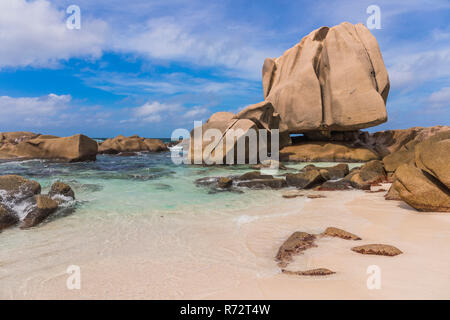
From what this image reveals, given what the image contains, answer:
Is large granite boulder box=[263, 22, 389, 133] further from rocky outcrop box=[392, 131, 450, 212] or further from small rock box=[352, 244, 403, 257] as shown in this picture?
small rock box=[352, 244, 403, 257]

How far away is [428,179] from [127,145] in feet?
94.4

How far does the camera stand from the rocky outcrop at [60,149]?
18.3 m

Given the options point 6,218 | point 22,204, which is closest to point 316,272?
point 6,218

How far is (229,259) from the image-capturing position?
3.62 metres

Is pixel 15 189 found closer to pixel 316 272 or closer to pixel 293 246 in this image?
pixel 293 246

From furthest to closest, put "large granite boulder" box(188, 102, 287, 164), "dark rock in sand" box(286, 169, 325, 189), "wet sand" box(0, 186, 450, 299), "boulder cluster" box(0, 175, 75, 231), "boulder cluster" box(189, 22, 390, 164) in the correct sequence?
"boulder cluster" box(189, 22, 390, 164) < "large granite boulder" box(188, 102, 287, 164) < "dark rock in sand" box(286, 169, 325, 189) < "boulder cluster" box(0, 175, 75, 231) < "wet sand" box(0, 186, 450, 299)

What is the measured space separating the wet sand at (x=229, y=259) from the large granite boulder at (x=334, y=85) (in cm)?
1566

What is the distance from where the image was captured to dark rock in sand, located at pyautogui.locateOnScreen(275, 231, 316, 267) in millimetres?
3531

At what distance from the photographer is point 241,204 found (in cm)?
707

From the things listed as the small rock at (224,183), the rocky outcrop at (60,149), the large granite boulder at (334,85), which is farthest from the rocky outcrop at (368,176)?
the rocky outcrop at (60,149)

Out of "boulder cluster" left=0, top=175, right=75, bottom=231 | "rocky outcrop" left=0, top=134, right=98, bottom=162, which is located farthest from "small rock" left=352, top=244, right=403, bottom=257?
"rocky outcrop" left=0, top=134, right=98, bottom=162

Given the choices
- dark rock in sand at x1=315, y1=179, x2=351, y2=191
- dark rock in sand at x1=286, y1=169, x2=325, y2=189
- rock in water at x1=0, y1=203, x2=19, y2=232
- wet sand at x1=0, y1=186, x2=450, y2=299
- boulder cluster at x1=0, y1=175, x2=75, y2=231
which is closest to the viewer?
wet sand at x1=0, y1=186, x2=450, y2=299
